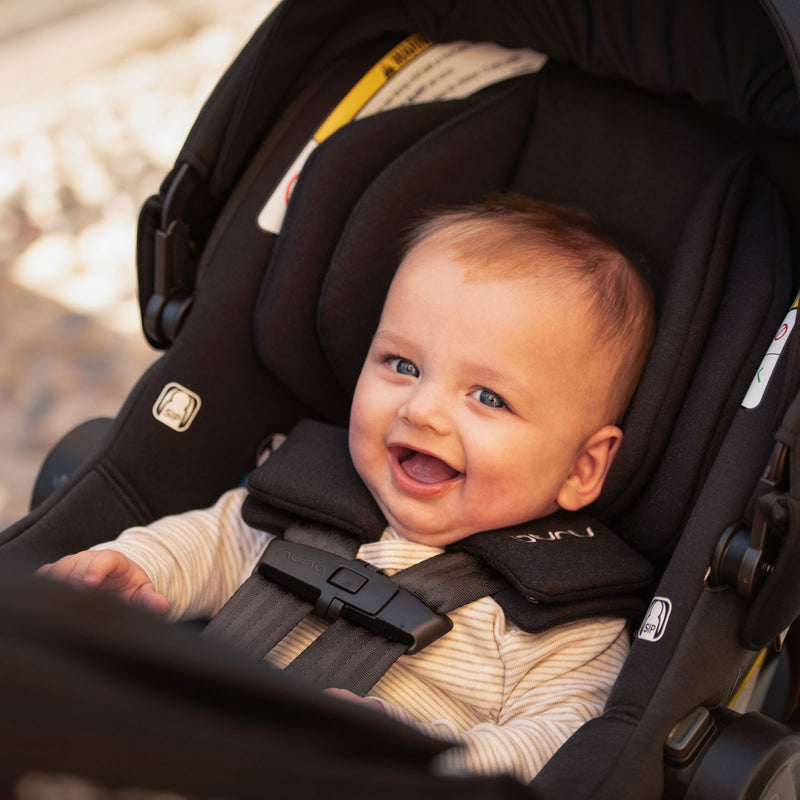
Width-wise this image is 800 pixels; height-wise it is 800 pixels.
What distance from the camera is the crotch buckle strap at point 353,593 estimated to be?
104cm

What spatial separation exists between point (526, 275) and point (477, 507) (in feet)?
0.87

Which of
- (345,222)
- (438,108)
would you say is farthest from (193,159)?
(438,108)

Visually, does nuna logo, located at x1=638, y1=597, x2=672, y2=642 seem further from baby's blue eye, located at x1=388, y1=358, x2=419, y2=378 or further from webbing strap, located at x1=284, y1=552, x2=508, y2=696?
baby's blue eye, located at x1=388, y1=358, x2=419, y2=378

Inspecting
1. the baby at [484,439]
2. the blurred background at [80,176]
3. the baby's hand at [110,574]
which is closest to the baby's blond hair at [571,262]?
the baby at [484,439]

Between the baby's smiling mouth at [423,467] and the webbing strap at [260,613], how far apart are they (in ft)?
0.38

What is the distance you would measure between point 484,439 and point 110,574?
1.42ft

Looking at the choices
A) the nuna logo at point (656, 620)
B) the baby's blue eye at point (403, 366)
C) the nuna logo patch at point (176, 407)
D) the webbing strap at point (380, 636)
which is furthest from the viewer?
the nuna logo patch at point (176, 407)

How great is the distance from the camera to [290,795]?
1.60ft

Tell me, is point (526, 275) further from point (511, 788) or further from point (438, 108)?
point (511, 788)

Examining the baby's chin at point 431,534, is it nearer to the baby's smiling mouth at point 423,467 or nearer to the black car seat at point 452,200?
the baby's smiling mouth at point 423,467

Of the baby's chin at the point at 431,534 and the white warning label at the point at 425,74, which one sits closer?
the baby's chin at the point at 431,534

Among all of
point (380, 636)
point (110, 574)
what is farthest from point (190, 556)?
point (380, 636)

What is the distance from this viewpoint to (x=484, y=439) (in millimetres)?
1063

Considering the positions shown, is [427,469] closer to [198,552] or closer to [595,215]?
[198,552]
